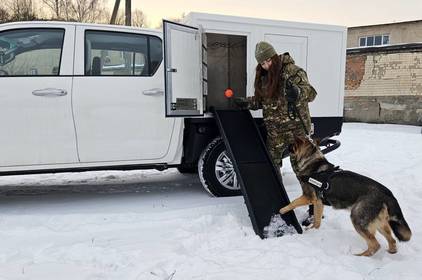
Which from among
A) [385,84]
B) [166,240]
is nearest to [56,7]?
[385,84]

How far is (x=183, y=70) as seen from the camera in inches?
165

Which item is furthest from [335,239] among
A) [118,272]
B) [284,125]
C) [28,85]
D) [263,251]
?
[28,85]

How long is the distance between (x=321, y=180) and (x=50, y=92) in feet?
8.95

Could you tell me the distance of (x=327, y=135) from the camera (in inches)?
199

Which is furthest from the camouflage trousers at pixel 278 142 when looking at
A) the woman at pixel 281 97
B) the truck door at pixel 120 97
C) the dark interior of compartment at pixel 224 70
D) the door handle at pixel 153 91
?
the dark interior of compartment at pixel 224 70

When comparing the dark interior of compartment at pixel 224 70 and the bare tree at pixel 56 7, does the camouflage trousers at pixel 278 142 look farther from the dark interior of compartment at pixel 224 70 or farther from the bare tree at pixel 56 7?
the bare tree at pixel 56 7

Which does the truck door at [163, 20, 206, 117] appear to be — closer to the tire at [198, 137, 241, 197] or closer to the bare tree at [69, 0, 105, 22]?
the tire at [198, 137, 241, 197]

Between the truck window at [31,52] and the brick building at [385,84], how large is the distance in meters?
14.2

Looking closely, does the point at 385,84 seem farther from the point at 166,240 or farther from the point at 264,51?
the point at 166,240

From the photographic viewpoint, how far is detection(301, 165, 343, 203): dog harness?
3.30m

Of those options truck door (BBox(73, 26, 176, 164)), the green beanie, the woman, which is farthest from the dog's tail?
truck door (BBox(73, 26, 176, 164))

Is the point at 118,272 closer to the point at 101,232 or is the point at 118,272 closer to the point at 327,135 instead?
the point at 101,232

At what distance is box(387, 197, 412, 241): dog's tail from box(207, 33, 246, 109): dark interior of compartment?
122 inches

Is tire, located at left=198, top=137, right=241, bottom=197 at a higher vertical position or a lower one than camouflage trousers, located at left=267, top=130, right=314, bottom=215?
lower
